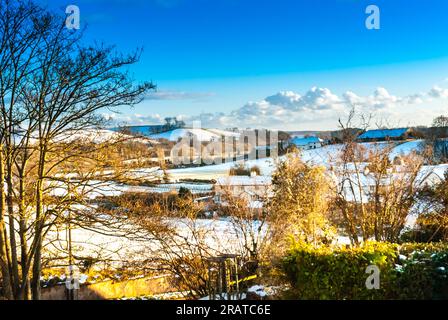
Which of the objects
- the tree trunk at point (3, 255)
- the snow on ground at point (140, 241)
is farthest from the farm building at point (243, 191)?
the tree trunk at point (3, 255)

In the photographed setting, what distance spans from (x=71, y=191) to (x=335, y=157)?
26.8 feet

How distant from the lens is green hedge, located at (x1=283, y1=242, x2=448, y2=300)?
554cm

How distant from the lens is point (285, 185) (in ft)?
46.1

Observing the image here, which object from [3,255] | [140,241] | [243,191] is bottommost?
[140,241]

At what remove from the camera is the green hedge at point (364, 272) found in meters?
5.54

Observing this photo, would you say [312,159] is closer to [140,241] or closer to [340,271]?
[140,241]

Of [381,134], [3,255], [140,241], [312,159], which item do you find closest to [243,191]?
[312,159]

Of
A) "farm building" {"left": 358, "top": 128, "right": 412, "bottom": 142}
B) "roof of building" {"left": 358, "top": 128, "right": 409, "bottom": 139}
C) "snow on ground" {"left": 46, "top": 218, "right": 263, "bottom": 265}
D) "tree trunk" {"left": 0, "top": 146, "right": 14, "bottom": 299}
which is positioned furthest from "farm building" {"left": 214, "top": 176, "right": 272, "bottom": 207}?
"tree trunk" {"left": 0, "top": 146, "right": 14, "bottom": 299}

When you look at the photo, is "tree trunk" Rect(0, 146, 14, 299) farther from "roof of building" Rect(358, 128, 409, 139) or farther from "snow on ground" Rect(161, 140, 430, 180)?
"roof of building" Rect(358, 128, 409, 139)

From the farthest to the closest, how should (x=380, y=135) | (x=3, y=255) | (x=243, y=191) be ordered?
(x=243, y=191) → (x=380, y=135) → (x=3, y=255)

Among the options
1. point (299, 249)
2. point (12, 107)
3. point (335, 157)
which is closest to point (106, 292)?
point (12, 107)

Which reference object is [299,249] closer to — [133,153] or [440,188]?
[133,153]

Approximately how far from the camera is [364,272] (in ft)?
18.6
